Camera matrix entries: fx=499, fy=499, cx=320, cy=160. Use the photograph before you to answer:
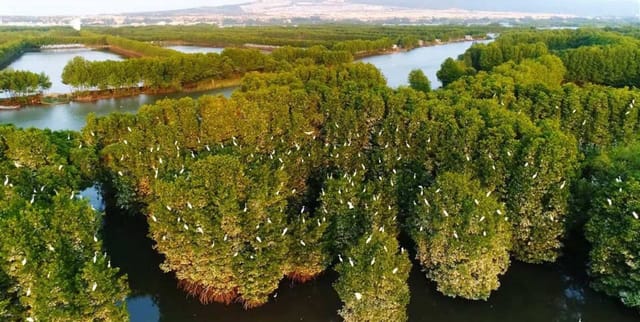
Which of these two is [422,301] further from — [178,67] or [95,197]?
[178,67]

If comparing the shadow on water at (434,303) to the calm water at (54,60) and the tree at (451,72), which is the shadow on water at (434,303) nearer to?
the tree at (451,72)

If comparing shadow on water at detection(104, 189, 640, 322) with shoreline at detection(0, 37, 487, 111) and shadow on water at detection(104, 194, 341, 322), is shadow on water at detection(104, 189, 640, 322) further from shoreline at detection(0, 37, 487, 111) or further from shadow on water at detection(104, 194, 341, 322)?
shoreline at detection(0, 37, 487, 111)

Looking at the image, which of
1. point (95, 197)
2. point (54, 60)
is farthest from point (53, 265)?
point (54, 60)

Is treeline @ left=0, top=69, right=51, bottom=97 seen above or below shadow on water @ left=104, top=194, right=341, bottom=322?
above

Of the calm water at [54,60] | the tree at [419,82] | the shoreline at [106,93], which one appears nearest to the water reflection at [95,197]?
the tree at [419,82]

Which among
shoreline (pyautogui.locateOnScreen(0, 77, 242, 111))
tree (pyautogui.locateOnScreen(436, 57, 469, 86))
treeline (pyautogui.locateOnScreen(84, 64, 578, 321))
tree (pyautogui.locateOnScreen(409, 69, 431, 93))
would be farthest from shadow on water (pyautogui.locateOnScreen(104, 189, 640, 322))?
shoreline (pyautogui.locateOnScreen(0, 77, 242, 111))
